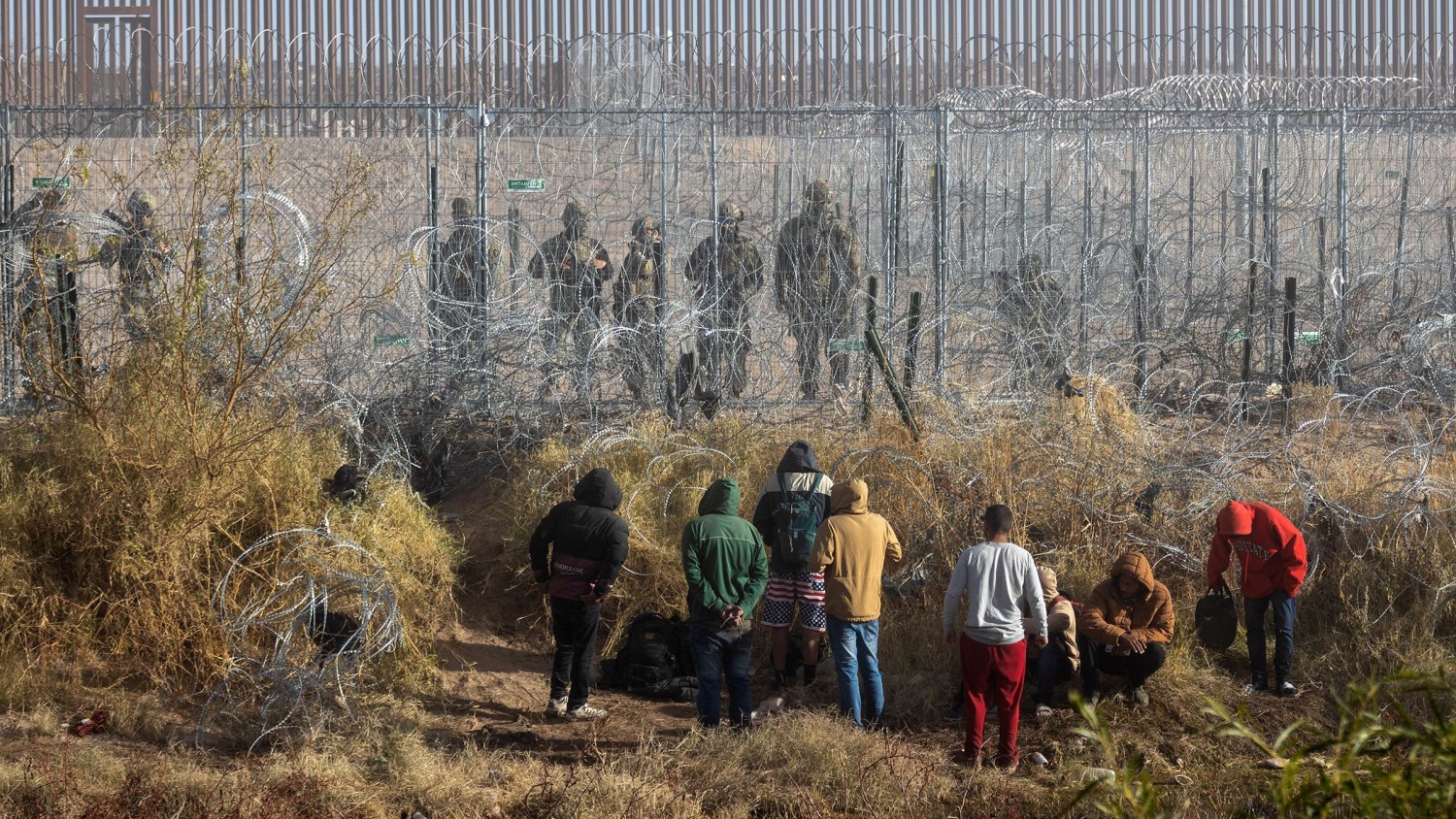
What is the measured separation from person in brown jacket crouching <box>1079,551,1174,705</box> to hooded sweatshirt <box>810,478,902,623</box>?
1005 mm

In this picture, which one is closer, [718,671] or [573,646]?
[718,671]

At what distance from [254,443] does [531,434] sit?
2.17 m

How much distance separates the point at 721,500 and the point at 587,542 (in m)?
0.58

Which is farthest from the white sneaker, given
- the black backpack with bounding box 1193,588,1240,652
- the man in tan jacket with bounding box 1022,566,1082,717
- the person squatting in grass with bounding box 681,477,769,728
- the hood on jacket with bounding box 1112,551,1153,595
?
the black backpack with bounding box 1193,588,1240,652

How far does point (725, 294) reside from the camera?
29.4 ft

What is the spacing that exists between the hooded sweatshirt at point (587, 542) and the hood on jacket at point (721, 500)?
0.38 meters

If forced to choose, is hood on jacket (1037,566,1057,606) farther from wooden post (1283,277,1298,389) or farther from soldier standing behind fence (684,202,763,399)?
wooden post (1283,277,1298,389)

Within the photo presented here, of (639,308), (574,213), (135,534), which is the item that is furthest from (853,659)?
(574,213)

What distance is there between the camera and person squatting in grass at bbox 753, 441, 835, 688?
6047 mm

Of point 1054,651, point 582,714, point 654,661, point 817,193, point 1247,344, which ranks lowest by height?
point 582,714

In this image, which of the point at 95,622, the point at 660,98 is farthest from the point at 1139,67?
the point at 95,622

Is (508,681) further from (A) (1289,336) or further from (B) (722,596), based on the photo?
(A) (1289,336)

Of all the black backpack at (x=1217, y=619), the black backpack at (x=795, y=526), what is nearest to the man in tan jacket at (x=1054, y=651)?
the black backpack at (x=1217, y=619)

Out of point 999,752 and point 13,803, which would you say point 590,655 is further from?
point 13,803
